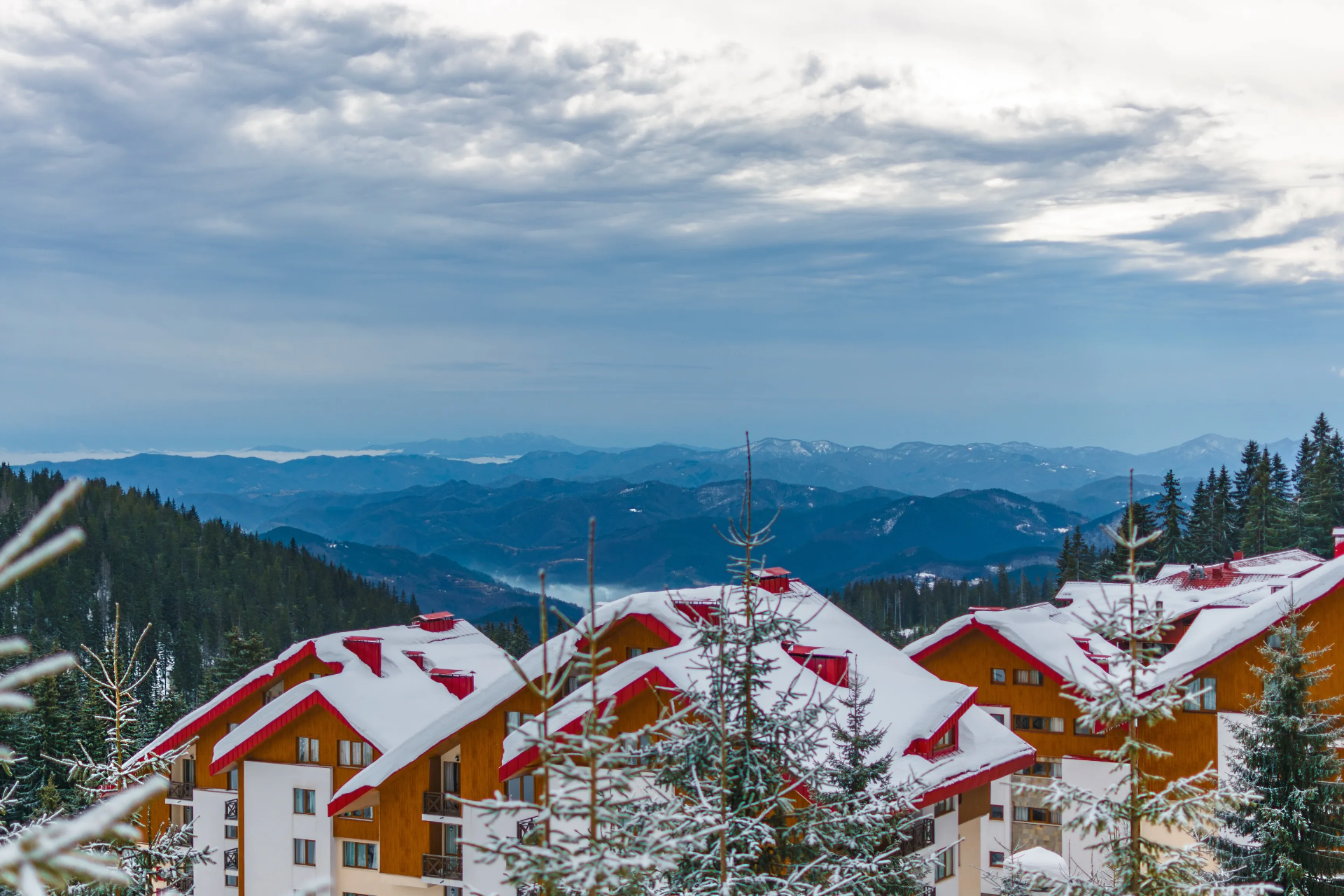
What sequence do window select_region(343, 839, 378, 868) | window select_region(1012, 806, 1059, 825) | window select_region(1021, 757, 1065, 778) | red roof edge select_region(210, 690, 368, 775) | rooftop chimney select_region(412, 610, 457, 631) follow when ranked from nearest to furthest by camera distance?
window select_region(343, 839, 378, 868) → red roof edge select_region(210, 690, 368, 775) → window select_region(1012, 806, 1059, 825) → window select_region(1021, 757, 1065, 778) → rooftop chimney select_region(412, 610, 457, 631)

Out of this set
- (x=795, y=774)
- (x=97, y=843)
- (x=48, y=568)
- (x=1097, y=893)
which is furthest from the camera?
(x=48, y=568)

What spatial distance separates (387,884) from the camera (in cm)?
3891

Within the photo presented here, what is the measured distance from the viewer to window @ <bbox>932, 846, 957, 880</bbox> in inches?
1249

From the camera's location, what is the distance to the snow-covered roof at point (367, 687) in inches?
1629

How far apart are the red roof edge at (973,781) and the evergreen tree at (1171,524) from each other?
289 ft

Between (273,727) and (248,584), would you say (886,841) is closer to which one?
(273,727)

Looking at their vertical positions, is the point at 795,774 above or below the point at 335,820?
above

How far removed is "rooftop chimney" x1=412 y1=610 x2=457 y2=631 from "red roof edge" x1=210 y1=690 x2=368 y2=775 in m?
14.1

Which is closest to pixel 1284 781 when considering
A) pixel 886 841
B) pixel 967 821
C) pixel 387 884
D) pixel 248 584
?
pixel 886 841

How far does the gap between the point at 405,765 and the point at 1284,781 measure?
25.5m

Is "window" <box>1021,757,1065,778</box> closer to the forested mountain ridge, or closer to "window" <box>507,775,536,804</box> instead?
"window" <box>507,775,536,804</box>

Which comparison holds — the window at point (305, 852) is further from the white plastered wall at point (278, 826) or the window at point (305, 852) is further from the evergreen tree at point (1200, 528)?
the evergreen tree at point (1200, 528)

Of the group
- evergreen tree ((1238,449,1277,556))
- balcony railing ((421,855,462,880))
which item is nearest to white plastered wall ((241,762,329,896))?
balcony railing ((421,855,462,880))

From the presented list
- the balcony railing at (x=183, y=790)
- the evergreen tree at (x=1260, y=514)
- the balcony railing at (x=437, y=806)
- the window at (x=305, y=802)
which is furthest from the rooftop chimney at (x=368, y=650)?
the evergreen tree at (x=1260, y=514)
